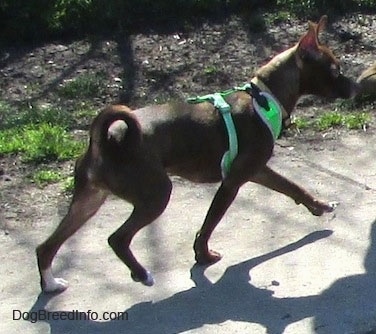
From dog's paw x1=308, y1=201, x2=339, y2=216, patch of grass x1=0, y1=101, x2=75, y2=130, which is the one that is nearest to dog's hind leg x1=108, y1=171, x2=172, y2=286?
dog's paw x1=308, y1=201, x2=339, y2=216

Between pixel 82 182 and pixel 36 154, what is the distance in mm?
1850

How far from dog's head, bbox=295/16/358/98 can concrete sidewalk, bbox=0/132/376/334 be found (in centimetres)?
64

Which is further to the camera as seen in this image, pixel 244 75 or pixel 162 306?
pixel 244 75

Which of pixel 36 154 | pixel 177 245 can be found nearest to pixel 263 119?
pixel 177 245

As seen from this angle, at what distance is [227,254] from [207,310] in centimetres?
62

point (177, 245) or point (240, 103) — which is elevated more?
point (240, 103)

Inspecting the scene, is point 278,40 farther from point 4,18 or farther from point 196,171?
point 196,171

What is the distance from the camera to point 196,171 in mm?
5141

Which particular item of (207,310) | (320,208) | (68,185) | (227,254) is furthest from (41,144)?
(207,310)

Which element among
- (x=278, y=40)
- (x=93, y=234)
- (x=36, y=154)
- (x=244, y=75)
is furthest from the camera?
(x=278, y=40)

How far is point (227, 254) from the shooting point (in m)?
5.29

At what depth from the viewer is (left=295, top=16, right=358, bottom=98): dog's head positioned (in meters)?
5.47

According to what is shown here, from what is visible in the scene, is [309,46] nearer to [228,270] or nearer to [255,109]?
[255,109]

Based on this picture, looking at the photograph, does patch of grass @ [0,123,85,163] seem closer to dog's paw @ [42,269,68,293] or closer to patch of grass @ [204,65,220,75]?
patch of grass @ [204,65,220,75]
